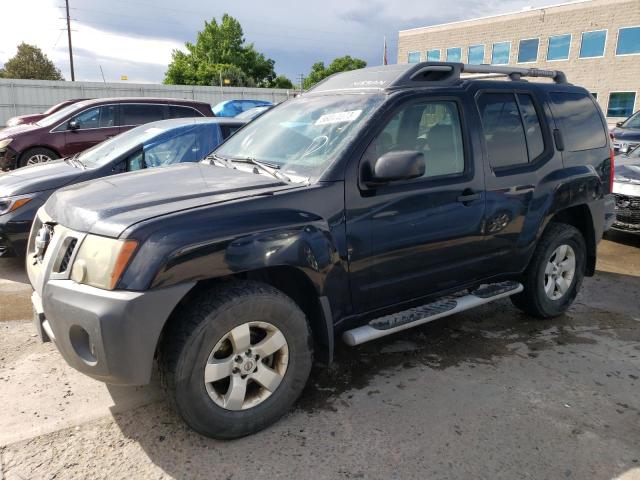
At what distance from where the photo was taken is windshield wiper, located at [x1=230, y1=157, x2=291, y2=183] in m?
2.95

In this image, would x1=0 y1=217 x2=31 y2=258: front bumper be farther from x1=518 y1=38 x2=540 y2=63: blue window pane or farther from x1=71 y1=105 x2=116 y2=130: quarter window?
x1=518 y1=38 x2=540 y2=63: blue window pane

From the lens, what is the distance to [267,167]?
3.13 metres

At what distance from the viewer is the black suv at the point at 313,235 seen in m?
2.29

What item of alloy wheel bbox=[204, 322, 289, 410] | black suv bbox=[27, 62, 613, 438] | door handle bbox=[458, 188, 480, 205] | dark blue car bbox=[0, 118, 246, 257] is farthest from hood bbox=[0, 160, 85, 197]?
door handle bbox=[458, 188, 480, 205]

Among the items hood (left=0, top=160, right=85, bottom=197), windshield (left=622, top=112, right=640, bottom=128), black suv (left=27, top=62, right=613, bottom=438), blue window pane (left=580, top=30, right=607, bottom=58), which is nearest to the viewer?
black suv (left=27, top=62, right=613, bottom=438)

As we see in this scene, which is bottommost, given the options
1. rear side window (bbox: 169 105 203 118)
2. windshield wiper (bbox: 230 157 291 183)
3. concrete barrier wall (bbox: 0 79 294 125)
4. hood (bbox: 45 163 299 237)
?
hood (bbox: 45 163 299 237)

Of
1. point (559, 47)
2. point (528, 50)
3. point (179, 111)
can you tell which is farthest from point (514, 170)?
point (528, 50)

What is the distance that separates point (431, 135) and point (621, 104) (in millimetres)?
35048

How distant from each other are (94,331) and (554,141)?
3537mm

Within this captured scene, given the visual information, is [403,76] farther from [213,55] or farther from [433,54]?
[213,55]

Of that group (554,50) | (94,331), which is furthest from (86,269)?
(554,50)

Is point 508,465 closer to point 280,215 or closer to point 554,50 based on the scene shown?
point 280,215

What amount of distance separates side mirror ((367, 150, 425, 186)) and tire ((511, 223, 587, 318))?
5.84 ft

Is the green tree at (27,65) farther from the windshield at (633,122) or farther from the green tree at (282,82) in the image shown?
the windshield at (633,122)
